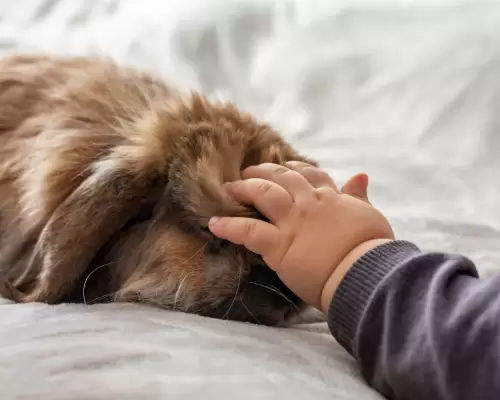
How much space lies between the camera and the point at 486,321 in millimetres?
710

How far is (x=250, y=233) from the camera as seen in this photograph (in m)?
0.85

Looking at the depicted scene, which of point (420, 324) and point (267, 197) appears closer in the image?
point (420, 324)

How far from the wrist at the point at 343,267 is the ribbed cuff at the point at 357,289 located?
0.5 inches

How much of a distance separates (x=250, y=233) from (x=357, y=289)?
0.50 feet

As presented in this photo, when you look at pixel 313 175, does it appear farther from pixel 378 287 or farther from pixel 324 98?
pixel 324 98

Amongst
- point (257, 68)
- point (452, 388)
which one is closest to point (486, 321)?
point (452, 388)

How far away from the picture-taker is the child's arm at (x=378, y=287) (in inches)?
27.7

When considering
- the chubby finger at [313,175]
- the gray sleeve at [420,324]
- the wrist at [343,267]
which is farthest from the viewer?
the chubby finger at [313,175]

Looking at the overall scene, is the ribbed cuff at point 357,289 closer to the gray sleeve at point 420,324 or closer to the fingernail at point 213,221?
the gray sleeve at point 420,324

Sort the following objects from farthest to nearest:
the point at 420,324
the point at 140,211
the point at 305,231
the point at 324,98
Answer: the point at 324,98, the point at 140,211, the point at 305,231, the point at 420,324

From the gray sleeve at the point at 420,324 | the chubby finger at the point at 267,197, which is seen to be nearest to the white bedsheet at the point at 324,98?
the gray sleeve at the point at 420,324

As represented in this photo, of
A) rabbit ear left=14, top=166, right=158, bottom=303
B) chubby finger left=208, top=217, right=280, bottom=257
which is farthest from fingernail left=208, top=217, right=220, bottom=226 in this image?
rabbit ear left=14, top=166, right=158, bottom=303

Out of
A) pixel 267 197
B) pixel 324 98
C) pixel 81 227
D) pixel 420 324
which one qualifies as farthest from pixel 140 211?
pixel 324 98

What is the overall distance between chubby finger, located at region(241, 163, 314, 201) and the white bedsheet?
18cm
